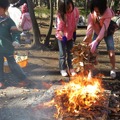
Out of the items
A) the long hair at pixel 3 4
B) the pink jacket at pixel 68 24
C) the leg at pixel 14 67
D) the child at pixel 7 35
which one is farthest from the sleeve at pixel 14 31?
the pink jacket at pixel 68 24

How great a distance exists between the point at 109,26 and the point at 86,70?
1.17 meters

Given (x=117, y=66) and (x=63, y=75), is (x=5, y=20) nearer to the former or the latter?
(x=63, y=75)

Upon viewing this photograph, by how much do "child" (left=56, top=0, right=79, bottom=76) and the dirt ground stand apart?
0.69 m

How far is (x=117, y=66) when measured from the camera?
25.6 feet

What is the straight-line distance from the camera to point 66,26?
6.56m

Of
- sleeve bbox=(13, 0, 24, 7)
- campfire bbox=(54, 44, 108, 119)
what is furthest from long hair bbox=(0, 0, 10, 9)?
sleeve bbox=(13, 0, 24, 7)

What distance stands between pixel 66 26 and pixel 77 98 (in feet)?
8.19

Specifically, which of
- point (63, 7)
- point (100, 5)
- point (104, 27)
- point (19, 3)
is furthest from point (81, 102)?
point (19, 3)

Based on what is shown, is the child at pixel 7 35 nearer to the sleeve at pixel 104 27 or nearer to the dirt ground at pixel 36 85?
the dirt ground at pixel 36 85

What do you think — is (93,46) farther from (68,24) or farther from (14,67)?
(14,67)

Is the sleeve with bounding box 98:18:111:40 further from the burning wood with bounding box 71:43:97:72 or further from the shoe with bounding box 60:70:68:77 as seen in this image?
the shoe with bounding box 60:70:68:77

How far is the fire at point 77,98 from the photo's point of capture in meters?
4.45

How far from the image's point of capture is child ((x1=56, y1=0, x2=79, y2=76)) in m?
6.37

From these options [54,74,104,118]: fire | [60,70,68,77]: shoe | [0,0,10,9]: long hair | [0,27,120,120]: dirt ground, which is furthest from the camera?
[60,70,68,77]: shoe
